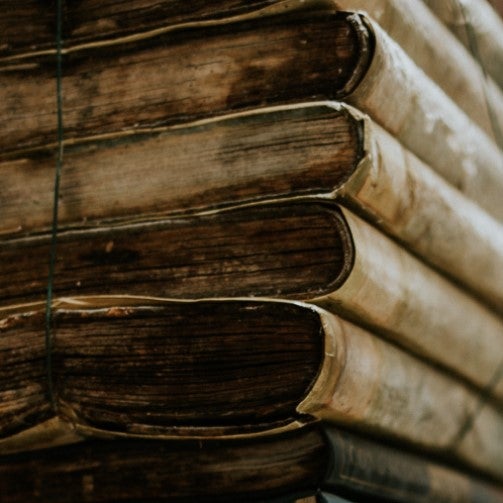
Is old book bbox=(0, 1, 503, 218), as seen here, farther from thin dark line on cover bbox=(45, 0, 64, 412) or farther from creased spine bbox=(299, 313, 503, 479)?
creased spine bbox=(299, 313, 503, 479)

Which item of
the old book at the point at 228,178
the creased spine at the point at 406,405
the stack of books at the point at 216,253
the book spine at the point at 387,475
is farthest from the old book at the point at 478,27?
the book spine at the point at 387,475

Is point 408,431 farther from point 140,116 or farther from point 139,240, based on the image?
point 140,116

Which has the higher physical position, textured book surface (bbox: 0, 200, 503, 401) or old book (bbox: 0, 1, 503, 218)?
old book (bbox: 0, 1, 503, 218)

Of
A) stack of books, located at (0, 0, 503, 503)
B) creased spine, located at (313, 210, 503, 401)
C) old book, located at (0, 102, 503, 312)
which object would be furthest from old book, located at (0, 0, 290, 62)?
creased spine, located at (313, 210, 503, 401)

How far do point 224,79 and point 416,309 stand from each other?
2.54 feet

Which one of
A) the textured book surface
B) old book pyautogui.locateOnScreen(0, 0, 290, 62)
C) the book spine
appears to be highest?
old book pyautogui.locateOnScreen(0, 0, 290, 62)

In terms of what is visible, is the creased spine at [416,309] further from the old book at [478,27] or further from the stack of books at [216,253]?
the old book at [478,27]

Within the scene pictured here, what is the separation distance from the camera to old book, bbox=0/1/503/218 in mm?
2057

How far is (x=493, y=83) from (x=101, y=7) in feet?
5.35

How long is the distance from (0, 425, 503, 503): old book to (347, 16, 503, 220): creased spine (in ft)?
2.57

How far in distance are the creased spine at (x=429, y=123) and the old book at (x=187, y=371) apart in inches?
21.4

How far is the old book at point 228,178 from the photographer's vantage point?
202cm

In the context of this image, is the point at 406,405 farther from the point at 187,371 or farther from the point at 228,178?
the point at 228,178

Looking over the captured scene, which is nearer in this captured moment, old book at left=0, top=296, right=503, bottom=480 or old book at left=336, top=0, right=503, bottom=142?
old book at left=0, top=296, right=503, bottom=480
